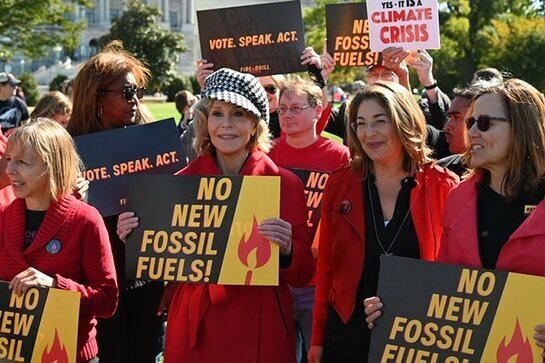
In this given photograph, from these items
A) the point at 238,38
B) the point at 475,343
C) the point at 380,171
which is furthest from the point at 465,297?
the point at 238,38

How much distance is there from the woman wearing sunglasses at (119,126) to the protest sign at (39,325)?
3.35 feet

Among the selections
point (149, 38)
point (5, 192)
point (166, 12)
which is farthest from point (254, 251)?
point (166, 12)

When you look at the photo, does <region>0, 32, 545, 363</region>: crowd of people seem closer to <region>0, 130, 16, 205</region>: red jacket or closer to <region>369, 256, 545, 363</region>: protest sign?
<region>369, 256, 545, 363</region>: protest sign

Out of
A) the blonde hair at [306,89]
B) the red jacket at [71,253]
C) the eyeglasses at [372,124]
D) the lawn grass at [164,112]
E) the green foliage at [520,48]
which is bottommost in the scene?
the lawn grass at [164,112]

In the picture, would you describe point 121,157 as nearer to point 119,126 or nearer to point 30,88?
point 119,126

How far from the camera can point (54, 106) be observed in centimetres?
666

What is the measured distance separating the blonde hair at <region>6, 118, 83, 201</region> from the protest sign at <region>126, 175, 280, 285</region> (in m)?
0.30

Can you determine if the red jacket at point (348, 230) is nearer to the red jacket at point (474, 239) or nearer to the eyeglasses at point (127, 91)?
the red jacket at point (474, 239)

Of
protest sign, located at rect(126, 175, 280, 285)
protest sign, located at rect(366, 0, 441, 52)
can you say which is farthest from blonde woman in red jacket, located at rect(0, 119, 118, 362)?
protest sign, located at rect(366, 0, 441, 52)

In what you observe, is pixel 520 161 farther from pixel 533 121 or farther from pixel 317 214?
pixel 317 214

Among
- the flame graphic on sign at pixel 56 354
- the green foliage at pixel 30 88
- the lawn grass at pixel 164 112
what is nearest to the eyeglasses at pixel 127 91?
the flame graphic on sign at pixel 56 354

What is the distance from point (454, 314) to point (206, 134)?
4.79ft

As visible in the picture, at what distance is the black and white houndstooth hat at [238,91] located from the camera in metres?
3.83

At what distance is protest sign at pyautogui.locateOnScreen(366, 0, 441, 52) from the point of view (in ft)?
20.3
